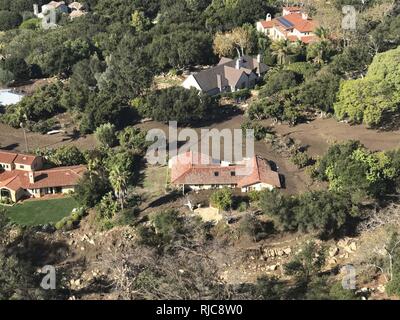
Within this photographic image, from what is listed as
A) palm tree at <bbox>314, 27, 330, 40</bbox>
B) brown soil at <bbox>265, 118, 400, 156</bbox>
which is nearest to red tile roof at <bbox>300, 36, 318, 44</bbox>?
palm tree at <bbox>314, 27, 330, 40</bbox>

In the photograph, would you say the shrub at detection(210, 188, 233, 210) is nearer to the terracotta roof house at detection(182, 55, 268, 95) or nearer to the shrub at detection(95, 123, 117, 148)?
the shrub at detection(95, 123, 117, 148)

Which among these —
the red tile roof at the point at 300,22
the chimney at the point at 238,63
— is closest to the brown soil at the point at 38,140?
the chimney at the point at 238,63

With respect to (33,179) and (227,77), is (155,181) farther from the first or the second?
(227,77)

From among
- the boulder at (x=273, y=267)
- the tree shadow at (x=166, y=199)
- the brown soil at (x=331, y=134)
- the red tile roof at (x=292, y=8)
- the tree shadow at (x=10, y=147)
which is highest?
the red tile roof at (x=292, y=8)

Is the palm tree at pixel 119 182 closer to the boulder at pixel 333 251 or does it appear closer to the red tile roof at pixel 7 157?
the red tile roof at pixel 7 157

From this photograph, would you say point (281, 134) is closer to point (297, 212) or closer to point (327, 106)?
point (327, 106)
